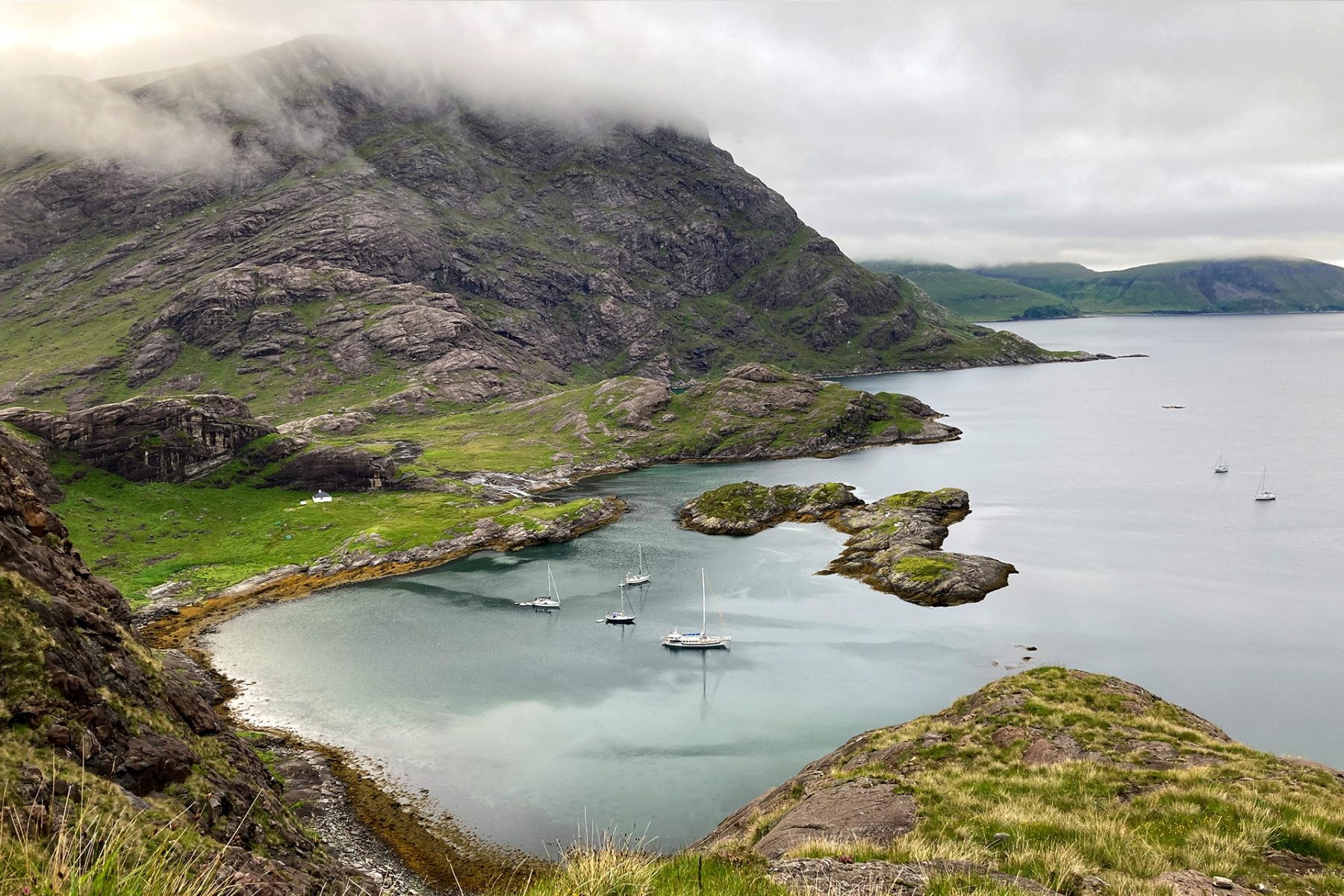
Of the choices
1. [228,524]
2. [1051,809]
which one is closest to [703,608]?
[1051,809]

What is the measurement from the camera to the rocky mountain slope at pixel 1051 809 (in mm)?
14789

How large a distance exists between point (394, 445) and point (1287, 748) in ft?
589

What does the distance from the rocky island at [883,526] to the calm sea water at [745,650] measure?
3.35 metres

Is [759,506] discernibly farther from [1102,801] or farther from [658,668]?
[1102,801]

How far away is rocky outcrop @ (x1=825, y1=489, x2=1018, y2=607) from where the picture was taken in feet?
298

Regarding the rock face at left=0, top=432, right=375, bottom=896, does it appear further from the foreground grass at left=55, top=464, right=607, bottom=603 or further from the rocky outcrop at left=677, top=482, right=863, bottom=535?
the rocky outcrop at left=677, top=482, right=863, bottom=535

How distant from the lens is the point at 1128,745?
33969 millimetres

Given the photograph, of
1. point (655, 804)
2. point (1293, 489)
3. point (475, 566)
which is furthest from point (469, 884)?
point (1293, 489)

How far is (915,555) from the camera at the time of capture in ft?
325

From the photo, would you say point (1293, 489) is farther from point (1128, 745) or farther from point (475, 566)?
point (475, 566)

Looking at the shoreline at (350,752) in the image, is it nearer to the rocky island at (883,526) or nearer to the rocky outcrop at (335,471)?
the rocky island at (883,526)

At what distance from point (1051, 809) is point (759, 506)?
110692mm

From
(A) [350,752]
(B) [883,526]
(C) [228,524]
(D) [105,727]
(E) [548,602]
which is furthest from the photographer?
(C) [228,524]

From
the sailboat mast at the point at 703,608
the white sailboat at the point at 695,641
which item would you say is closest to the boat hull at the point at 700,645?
the white sailboat at the point at 695,641
